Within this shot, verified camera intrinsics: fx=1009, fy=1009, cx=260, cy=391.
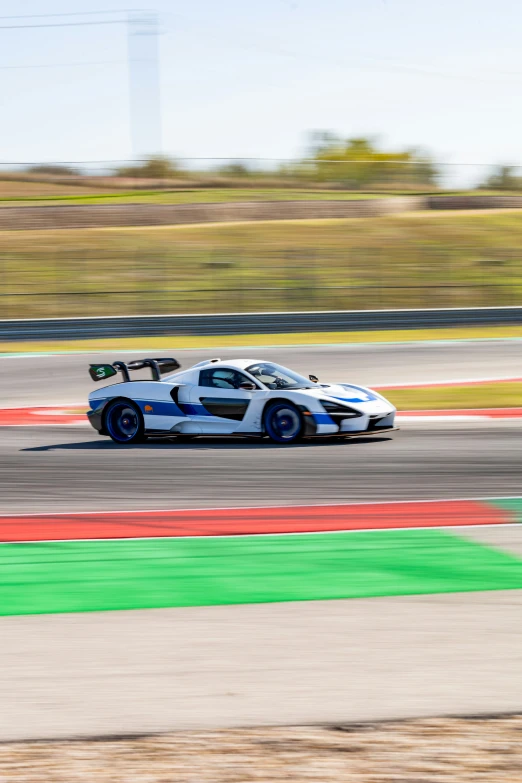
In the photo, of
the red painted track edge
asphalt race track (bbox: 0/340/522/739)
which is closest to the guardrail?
asphalt race track (bbox: 0/340/522/739)

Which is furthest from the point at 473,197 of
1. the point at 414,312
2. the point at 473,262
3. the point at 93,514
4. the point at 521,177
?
the point at 93,514

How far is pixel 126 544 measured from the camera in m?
7.54

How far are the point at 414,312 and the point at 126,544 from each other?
18.4 m

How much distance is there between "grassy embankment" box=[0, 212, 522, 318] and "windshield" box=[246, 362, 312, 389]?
15.9 m

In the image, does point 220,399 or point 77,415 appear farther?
point 77,415

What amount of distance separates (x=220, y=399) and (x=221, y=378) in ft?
0.84

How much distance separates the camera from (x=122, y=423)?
12.8 metres

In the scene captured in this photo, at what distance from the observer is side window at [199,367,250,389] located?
12141mm

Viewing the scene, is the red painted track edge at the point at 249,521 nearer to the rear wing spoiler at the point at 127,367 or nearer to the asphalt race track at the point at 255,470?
the asphalt race track at the point at 255,470

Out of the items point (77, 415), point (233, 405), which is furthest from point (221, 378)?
point (77, 415)

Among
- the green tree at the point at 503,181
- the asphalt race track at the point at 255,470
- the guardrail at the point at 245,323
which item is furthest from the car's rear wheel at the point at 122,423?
the green tree at the point at 503,181

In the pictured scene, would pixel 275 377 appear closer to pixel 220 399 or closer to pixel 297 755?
pixel 220 399

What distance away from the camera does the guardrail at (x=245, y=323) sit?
24.1m

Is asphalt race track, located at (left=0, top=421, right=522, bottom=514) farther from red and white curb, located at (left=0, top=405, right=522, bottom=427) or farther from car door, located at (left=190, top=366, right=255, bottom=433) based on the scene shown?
red and white curb, located at (left=0, top=405, right=522, bottom=427)
